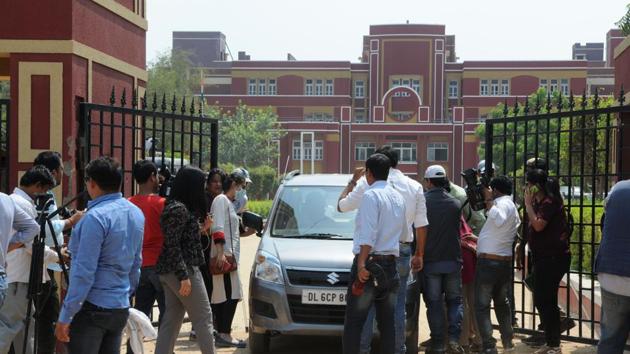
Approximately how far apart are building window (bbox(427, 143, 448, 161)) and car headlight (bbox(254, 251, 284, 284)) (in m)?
63.8

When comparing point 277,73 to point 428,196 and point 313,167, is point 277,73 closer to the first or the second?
point 313,167

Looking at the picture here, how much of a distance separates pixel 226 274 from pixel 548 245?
3.32 meters

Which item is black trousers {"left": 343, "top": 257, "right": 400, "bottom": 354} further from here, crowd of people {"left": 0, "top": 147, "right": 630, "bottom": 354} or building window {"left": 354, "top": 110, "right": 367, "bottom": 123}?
building window {"left": 354, "top": 110, "right": 367, "bottom": 123}

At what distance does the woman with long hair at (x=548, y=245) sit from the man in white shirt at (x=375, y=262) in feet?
6.92

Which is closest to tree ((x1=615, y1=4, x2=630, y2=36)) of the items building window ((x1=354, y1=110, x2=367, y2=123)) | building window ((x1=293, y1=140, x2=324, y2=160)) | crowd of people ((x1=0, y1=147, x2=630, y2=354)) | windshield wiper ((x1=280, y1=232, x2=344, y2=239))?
crowd of people ((x1=0, y1=147, x2=630, y2=354))

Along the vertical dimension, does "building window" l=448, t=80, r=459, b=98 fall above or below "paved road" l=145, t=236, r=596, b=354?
above

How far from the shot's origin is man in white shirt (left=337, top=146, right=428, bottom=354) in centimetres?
778

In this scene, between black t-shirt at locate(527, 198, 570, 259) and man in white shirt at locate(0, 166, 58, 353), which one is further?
black t-shirt at locate(527, 198, 570, 259)

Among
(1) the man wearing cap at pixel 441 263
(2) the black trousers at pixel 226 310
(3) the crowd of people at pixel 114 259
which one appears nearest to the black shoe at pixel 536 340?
(1) the man wearing cap at pixel 441 263

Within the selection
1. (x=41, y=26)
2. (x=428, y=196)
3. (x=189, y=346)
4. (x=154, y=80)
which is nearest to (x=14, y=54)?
(x=41, y=26)

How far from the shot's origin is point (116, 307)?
5.48m

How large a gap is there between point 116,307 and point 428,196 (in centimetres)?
413

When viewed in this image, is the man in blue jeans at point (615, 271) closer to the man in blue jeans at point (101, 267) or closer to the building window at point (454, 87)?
the man in blue jeans at point (101, 267)

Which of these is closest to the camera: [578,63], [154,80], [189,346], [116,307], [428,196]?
[116,307]
